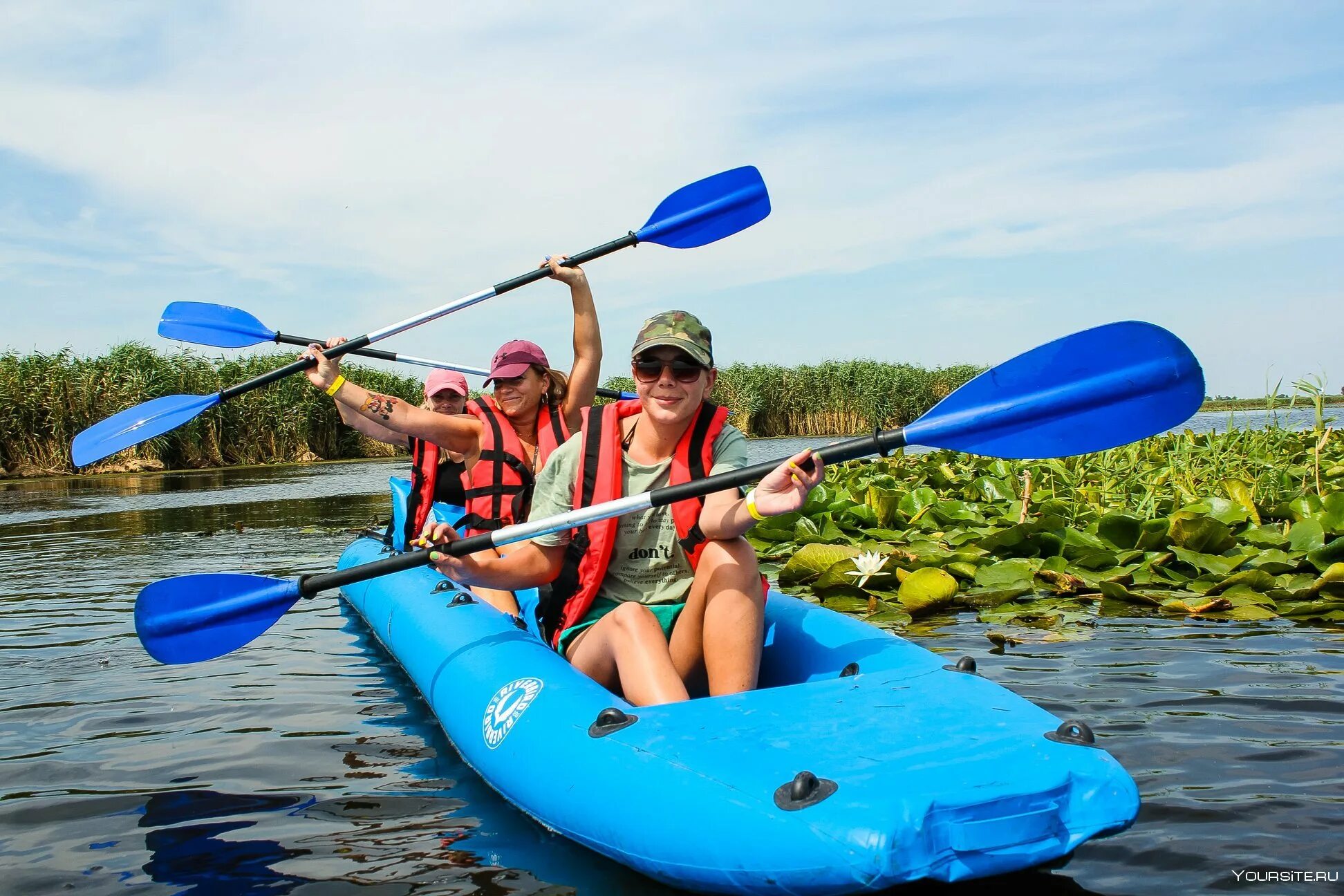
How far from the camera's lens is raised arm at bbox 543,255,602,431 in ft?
13.1

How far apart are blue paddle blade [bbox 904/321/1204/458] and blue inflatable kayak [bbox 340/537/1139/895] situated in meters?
0.56

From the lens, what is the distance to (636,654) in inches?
98.2

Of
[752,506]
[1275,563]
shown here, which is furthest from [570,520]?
[1275,563]


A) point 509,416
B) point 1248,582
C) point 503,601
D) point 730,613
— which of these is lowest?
point 1248,582

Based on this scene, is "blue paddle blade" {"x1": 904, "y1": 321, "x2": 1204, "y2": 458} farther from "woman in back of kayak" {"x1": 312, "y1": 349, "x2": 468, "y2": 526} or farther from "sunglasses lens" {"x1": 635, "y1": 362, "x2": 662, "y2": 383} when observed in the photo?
"woman in back of kayak" {"x1": 312, "y1": 349, "x2": 468, "y2": 526}

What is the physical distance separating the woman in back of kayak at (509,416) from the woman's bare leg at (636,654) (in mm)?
1243

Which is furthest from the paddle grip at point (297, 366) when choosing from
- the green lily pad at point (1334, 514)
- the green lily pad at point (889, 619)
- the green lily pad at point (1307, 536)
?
the green lily pad at point (1334, 514)

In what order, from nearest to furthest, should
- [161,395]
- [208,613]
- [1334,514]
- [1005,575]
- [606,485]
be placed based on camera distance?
1. [606,485]
2. [208,613]
3. [1334,514]
4. [1005,575]
5. [161,395]

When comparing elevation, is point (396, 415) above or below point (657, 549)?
above

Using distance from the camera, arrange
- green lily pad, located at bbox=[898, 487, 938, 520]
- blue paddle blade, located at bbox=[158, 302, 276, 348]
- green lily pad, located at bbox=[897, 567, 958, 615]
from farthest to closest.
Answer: green lily pad, located at bbox=[898, 487, 938, 520] → blue paddle blade, located at bbox=[158, 302, 276, 348] → green lily pad, located at bbox=[897, 567, 958, 615]

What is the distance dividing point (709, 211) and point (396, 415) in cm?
158

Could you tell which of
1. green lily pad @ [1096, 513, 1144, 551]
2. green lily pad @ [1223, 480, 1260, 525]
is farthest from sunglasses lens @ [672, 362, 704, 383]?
green lily pad @ [1223, 480, 1260, 525]

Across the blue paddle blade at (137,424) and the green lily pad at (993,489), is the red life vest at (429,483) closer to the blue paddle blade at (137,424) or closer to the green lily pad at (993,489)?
the blue paddle blade at (137,424)

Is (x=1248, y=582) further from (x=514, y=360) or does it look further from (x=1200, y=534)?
(x=514, y=360)
